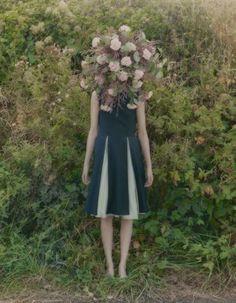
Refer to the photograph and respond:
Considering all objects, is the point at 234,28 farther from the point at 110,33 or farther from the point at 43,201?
the point at 43,201

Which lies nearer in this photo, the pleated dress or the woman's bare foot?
the pleated dress

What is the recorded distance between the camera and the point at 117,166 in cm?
499

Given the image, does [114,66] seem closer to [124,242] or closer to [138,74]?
[138,74]

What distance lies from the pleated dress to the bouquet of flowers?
143 millimetres

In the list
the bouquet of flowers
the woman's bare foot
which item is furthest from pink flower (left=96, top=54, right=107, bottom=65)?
the woman's bare foot

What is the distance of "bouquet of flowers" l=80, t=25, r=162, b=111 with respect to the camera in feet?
15.5

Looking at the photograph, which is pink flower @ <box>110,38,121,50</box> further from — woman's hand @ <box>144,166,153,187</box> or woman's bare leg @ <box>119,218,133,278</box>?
woman's bare leg @ <box>119,218,133,278</box>

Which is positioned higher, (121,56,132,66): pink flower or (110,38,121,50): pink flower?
(110,38,121,50): pink flower

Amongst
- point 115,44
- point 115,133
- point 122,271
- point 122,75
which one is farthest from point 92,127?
point 122,271

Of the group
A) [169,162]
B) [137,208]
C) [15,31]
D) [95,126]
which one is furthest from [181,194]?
[15,31]

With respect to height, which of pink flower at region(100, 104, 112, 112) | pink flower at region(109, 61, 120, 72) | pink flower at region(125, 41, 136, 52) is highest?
pink flower at region(125, 41, 136, 52)

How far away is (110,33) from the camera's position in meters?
4.89

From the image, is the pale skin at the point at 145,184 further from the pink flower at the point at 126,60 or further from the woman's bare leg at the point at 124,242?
the pink flower at the point at 126,60

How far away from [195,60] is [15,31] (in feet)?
6.86
